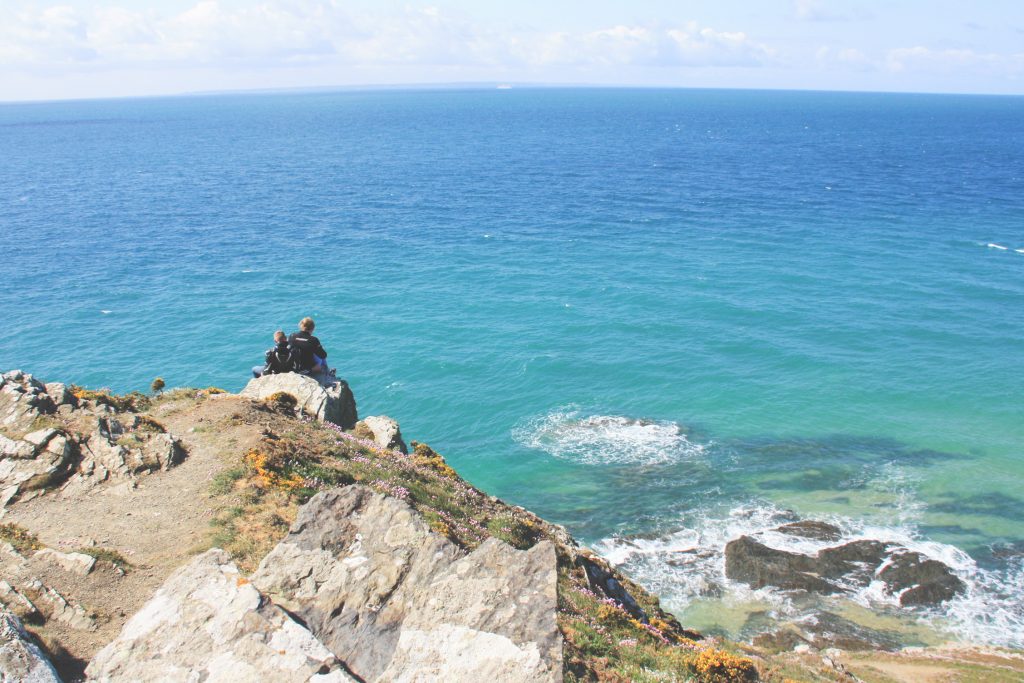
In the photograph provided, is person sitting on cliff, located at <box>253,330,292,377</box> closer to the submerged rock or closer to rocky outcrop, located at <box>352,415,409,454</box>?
rocky outcrop, located at <box>352,415,409,454</box>

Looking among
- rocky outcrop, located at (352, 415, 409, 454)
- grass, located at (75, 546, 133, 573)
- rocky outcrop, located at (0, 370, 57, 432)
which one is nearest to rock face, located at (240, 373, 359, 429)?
rocky outcrop, located at (352, 415, 409, 454)

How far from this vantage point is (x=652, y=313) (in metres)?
70.8

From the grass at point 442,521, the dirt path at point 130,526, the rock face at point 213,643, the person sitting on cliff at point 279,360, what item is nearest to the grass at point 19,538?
the dirt path at point 130,526

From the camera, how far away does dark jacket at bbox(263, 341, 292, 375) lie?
3052 cm

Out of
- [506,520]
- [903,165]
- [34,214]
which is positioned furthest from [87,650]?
[903,165]

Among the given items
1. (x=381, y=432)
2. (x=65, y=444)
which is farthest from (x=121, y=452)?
(x=381, y=432)

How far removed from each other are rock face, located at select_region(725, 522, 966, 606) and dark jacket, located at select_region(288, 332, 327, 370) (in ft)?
78.5

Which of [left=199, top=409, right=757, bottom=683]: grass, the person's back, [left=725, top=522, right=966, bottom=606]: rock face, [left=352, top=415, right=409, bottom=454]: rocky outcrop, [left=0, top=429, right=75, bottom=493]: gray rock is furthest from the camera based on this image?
[left=725, top=522, right=966, bottom=606]: rock face

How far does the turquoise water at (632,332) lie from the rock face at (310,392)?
17.2m

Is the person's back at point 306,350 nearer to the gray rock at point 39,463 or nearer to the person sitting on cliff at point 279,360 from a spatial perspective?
the person sitting on cliff at point 279,360

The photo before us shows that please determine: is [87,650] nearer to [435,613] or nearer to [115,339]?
[435,613]

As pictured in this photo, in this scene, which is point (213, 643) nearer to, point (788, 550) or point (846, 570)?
point (788, 550)

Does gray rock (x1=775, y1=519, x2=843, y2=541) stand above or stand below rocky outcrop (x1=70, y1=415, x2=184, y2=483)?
below

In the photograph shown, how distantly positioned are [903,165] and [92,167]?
612ft
